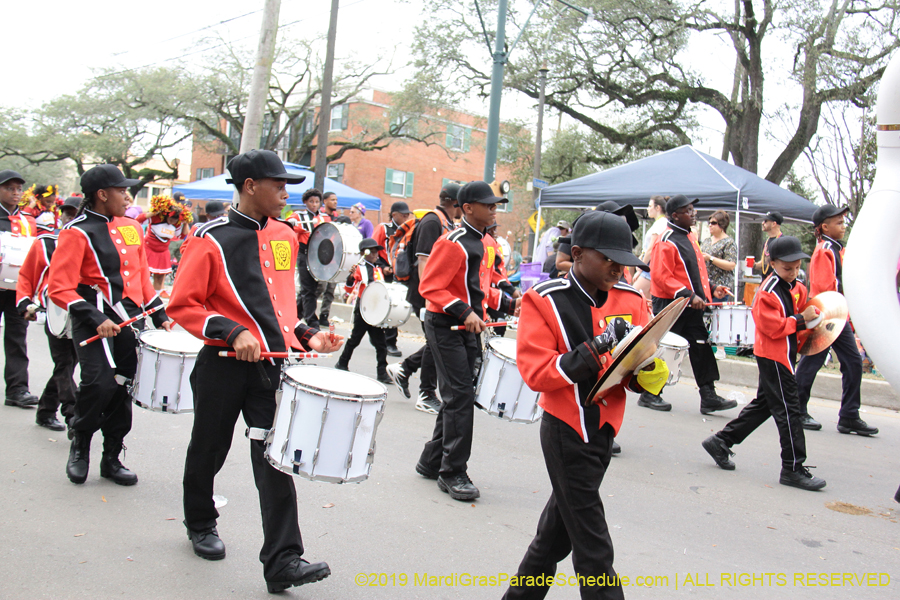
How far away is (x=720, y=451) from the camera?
20.1 ft

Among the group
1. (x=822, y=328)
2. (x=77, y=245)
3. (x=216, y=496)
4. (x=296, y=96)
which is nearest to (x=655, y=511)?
(x=822, y=328)

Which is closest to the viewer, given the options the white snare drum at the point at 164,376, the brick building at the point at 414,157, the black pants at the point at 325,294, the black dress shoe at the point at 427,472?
the white snare drum at the point at 164,376

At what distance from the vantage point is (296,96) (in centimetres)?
4522

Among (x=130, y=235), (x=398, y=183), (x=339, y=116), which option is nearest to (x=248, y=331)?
(x=130, y=235)

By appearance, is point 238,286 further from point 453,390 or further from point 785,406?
point 785,406

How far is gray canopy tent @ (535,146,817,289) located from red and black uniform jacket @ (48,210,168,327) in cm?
946

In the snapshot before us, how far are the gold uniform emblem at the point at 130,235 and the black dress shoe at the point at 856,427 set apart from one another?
6.78 meters

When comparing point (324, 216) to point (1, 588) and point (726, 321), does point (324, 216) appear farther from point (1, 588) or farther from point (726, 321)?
point (1, 588)

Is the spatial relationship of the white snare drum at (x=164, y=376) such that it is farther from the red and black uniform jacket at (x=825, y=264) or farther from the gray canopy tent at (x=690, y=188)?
the gray canopy tent at (x=690, y=188)

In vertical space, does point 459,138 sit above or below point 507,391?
above

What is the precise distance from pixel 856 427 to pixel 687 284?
2.17 meters

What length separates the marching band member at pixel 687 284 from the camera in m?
7.85

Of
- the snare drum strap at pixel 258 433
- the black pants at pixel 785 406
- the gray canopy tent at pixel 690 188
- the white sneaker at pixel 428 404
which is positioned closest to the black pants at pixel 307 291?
the white sneaker at pixel 428 404

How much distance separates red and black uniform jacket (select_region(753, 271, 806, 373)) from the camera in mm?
5699
